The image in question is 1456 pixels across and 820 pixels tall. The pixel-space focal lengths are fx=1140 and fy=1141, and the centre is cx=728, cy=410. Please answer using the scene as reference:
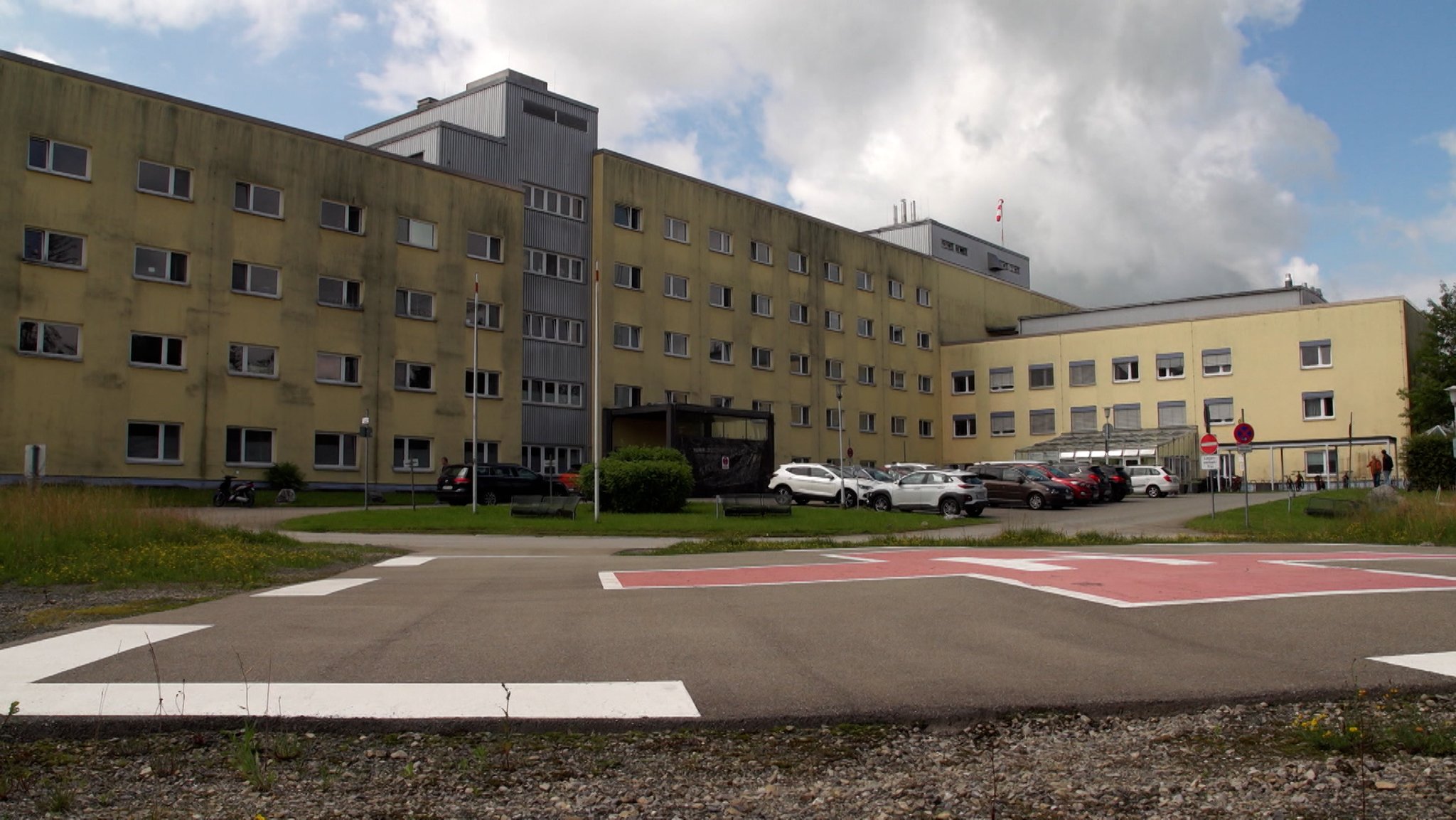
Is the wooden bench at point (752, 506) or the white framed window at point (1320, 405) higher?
the white framed window at point (1320, 405)

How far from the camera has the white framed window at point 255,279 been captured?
4128 centimetres

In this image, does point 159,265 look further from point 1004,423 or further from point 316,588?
point 1004,423

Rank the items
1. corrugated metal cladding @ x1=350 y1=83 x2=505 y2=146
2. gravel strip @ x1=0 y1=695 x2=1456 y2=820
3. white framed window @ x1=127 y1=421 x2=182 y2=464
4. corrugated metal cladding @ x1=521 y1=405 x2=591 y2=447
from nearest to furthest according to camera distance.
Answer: gravel strip @ x1=0 y1=695 x2=1456 y2=820
white framed window @ x1=127 y1=421 x2=182 y2=464
corrugated metal cladding @ x1=521 y1=405 x2=591 y2=447
corrugated metal cladding @ x1=350 y1=83 x2=505 y2=146

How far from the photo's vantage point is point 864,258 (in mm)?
69438

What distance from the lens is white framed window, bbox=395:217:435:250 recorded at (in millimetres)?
46062

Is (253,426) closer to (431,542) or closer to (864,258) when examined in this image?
(431,542)

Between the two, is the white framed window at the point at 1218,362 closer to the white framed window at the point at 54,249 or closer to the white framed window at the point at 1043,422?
the white framed window at the point at 1043,422

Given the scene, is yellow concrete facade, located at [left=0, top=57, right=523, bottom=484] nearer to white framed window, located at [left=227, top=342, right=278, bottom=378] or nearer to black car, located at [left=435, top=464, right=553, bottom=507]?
white framed window, located at [left=227, top=342, right=278, bottom=378]

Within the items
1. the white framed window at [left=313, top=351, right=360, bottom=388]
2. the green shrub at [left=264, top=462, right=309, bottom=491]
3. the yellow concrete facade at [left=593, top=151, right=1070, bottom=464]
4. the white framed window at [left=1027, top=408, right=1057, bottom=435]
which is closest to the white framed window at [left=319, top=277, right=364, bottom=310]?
the white framed window at [left=313, top=351, right=360, bottom=388]

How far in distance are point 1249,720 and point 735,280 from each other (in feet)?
181

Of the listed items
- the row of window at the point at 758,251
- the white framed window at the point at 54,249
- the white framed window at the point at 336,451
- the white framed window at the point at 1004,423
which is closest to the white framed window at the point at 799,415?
the row of window at the point at 758,251

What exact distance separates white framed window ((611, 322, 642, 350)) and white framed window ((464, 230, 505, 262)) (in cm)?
650

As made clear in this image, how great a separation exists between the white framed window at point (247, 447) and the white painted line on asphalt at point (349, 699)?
36268 millimetres

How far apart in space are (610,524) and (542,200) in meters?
27.8
